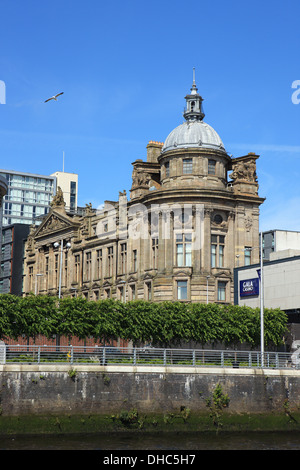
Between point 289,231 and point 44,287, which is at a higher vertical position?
point 289,231

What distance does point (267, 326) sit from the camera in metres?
62.1

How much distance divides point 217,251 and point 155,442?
148 feet

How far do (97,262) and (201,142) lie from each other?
76.1ft

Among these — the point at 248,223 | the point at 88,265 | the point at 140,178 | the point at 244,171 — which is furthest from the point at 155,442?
the point at 88,265

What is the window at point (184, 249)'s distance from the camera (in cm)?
8312

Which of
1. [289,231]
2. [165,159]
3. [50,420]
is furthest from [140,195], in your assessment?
[50,420]

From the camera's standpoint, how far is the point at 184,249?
83.1 metres

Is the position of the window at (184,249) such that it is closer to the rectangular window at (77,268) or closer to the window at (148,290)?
the window at (148,290)

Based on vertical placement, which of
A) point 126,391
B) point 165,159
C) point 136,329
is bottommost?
point 126,391

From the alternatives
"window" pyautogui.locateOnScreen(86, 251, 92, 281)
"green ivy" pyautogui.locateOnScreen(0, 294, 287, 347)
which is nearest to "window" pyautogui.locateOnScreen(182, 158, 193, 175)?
"window" pyautogui.locateOnScreen(86, 251, 92, 281)

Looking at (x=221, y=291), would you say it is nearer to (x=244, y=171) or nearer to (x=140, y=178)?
(x=244, y=171)

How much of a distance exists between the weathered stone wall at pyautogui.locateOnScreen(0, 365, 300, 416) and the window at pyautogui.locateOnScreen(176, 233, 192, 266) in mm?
33059

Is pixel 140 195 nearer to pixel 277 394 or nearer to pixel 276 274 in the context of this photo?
pixel 276 274

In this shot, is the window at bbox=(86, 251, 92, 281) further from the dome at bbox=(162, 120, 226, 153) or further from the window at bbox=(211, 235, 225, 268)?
the window at bbox=(211, 235, 225, 268)
